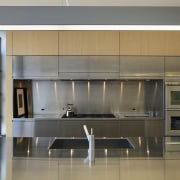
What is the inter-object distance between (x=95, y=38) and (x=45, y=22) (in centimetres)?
188

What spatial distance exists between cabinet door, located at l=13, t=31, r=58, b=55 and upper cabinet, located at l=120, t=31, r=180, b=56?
112 cm

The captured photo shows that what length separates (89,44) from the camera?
163 inches

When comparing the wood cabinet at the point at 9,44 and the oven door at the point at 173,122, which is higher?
Answer: the wood cabinet at the point at 9,44

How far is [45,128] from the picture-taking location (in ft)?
13.5

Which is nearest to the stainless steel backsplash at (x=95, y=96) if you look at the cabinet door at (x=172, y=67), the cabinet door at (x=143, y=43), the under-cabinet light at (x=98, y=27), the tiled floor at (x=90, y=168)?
the cabinet door at (x=172, y=67)

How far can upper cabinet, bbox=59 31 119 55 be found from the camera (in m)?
4.14

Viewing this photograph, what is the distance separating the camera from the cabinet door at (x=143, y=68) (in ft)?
13.5

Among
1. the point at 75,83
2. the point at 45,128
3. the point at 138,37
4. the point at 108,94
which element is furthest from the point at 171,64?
the point at 45,128

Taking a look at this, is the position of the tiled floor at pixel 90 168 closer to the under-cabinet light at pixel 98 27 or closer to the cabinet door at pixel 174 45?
the under-cabinet light at pixel 98 27

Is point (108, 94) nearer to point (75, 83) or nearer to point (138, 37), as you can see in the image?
point (75, 83)

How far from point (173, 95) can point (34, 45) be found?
2320 millimetres

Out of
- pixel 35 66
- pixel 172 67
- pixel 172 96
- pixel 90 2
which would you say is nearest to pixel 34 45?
pixel 35 66

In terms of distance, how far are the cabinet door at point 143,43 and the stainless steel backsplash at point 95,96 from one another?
64 cm

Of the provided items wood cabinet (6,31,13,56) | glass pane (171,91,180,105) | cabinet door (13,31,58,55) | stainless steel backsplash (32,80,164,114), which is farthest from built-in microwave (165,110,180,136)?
wood cabinet (6,31,13,56)
